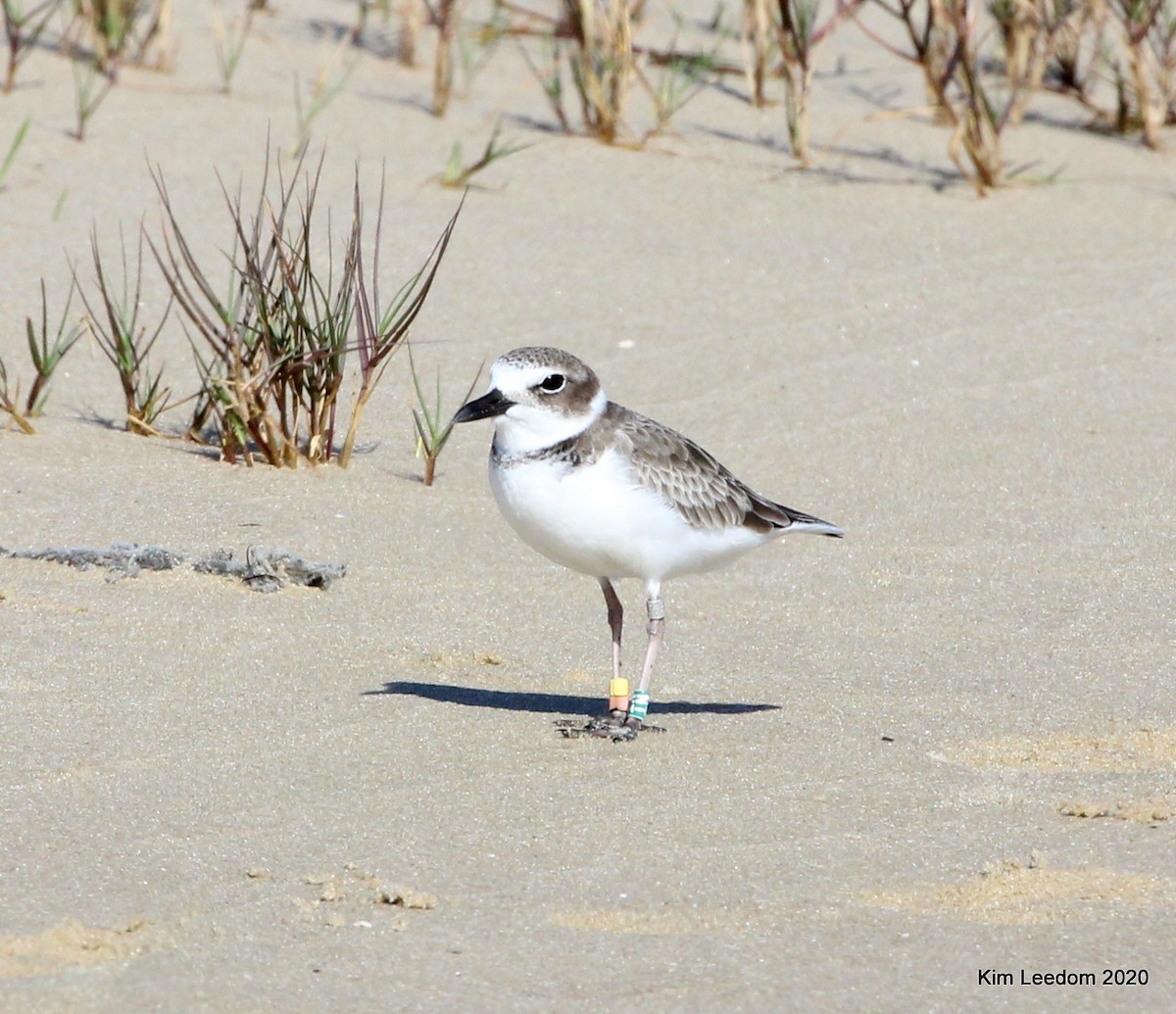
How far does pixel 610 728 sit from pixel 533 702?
39 centimetres

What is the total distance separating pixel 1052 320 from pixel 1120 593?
7.96 ft

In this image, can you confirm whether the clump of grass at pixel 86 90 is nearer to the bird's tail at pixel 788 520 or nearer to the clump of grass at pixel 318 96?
the clump of grass at pixel 318 96

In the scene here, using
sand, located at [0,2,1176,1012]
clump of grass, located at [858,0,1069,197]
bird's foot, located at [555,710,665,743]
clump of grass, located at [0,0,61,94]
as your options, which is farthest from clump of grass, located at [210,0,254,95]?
bird's foot, located at [555,710,665,743]

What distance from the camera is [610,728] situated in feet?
14.4

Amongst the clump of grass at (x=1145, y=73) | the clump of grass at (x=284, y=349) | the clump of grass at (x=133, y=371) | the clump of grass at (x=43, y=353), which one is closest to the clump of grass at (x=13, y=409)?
the clump of grass at (x=43, y=353)

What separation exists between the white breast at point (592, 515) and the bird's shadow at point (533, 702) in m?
0.44

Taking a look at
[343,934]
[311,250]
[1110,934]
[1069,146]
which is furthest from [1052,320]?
[343,934]

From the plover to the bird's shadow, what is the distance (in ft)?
0.70

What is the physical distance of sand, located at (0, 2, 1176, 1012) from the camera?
3.25m

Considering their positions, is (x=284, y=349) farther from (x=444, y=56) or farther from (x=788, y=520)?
(x=444, y=56)

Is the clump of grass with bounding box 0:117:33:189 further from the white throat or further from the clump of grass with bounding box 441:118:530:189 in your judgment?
the white throat

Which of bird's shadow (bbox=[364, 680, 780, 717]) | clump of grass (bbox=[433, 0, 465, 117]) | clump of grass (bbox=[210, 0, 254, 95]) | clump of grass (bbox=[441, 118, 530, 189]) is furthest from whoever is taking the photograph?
clump of grass (bbox=[210, 0, 254, 95])

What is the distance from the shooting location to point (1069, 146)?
9664mm

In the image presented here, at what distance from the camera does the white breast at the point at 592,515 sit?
4184 mm
